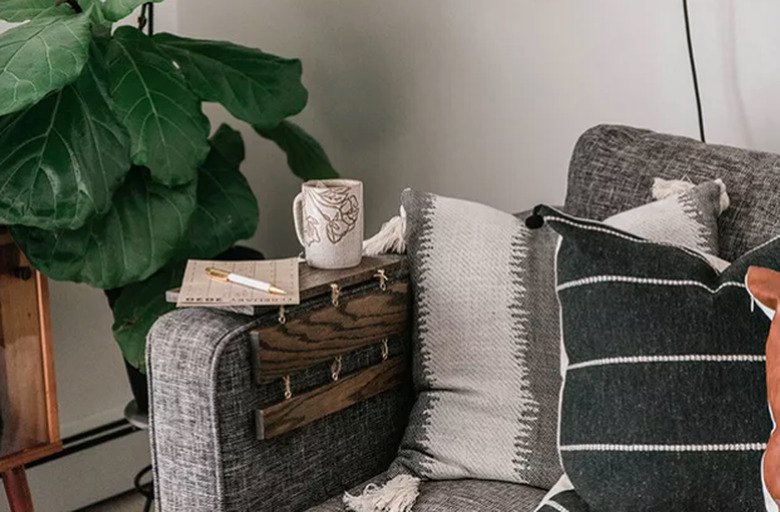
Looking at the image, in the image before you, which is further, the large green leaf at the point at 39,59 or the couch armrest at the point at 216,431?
the large green leaf at the point at 39,59

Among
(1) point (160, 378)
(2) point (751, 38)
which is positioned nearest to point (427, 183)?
(2) point (751, 38)

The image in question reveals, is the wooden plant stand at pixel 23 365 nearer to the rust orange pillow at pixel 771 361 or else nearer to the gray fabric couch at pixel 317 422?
the gray fabric couch at pixel 317 422

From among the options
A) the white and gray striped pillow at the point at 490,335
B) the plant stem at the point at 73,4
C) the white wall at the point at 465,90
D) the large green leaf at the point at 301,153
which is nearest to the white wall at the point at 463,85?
the white wall at the point at 465,90

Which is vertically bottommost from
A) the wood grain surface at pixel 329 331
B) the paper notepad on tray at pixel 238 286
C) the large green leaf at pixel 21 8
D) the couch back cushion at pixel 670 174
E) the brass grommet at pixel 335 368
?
the brass grommet at pixel 335 368

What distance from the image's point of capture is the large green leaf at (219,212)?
1.72m

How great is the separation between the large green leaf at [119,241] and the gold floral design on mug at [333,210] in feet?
1.25

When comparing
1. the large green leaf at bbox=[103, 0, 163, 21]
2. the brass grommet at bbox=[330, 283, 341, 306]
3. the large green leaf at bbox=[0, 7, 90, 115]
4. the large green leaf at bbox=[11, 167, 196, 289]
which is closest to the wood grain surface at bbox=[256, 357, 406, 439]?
the brass grommet at bbox=[330, 283, 341, 306]

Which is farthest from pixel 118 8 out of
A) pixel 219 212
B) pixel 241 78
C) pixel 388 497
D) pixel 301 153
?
pixel 388 497

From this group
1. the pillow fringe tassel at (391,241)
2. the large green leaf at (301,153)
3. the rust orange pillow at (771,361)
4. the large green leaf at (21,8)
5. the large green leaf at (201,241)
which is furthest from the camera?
the large green leaf at (301,153)

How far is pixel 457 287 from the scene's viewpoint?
4.28 feet

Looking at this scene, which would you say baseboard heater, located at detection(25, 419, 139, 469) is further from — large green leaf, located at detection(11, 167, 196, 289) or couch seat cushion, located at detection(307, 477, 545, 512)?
couch seat cushion, located at detection(307, 477, 545, 512)

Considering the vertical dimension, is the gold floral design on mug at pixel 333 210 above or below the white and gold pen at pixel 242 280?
above

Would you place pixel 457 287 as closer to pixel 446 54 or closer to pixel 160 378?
pixel 160 378

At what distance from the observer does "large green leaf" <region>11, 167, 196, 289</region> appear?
1552mm
